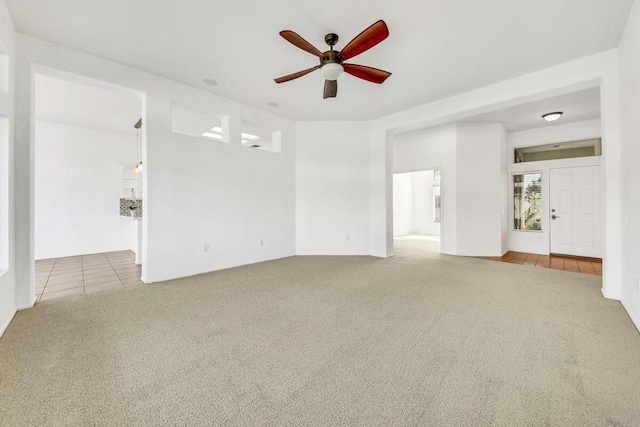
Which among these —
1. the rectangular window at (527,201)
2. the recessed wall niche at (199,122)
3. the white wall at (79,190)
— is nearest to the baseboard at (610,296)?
the rectangular window at (527,201)

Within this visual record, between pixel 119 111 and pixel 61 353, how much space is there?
4.73 meters

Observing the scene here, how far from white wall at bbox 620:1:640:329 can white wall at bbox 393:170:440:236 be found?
265 inches

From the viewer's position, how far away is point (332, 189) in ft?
19.2

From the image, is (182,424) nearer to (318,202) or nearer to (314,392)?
(314,392)

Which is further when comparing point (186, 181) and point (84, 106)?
point (84, 106)

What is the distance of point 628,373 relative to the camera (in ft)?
5.63

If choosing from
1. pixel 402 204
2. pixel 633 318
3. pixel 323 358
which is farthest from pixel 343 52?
pixel 402 204

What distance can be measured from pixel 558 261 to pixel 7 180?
325 inches

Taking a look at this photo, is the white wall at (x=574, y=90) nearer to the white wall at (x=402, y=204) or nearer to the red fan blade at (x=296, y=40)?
the red fan blade at (x=296, y=40)

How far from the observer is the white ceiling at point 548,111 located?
14.4ft

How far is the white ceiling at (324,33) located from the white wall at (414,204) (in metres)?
6.14

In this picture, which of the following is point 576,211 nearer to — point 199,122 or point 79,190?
point 199,122

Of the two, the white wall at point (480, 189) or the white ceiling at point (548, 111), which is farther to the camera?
the white wall at point (480, 189)

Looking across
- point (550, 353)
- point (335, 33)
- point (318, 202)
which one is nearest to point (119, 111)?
point (318, 202)
